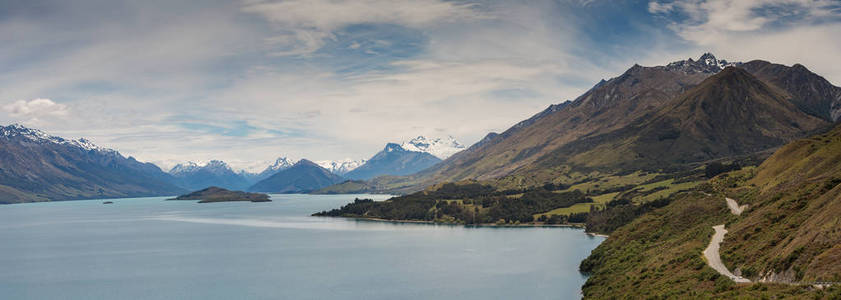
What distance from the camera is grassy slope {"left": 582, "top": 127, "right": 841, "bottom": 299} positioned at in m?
52.4

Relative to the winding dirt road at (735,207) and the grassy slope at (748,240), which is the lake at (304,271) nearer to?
the grassy slope at (748,240)

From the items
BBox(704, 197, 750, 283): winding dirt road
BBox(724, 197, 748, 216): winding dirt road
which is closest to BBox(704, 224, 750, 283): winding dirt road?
BBox(704, 197, 750, 283): winding dirt road

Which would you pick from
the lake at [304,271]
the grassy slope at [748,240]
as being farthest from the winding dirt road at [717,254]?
the lake at [304,271]

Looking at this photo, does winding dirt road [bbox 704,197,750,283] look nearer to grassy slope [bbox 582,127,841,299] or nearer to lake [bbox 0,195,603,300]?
grassy slope [bbox 582,127,841,299]

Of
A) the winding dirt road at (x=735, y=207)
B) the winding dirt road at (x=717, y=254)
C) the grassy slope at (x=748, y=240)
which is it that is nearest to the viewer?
the grassy slope at (x=748, y=240)

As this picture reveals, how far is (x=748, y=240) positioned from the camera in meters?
75.0

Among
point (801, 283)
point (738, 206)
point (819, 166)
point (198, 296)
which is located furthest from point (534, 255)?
point (801, 283)

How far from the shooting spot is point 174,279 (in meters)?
136

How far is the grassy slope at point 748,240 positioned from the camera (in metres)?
52.4

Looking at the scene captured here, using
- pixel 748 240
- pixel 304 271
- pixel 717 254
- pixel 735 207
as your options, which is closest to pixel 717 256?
pixel 717 254

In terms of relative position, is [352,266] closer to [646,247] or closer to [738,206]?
[646,247]

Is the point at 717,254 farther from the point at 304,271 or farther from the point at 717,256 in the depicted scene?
the point at 304,271

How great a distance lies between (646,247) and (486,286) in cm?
3209

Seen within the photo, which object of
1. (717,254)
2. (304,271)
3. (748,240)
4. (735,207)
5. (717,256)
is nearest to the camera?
(748,240)
